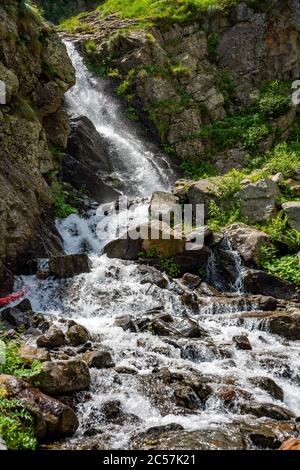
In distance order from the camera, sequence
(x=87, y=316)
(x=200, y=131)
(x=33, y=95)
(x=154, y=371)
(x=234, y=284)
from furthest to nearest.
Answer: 1. (x=200, y=131)
2. (x=33, y=95)
3. (x=234, y=284)
4. (x=87, y=316)
5. (x=154, y=371)

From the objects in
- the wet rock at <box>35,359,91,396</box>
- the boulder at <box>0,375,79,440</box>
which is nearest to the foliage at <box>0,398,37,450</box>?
the boulder at <box>0,375,79,440</box>

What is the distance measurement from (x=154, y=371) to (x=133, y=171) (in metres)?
14.9

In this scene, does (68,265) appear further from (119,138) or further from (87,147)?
(119,138)

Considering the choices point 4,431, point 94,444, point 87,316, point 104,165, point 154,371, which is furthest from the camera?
point 104,165

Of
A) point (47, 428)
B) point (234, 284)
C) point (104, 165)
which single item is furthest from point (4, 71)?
point (47, 428)

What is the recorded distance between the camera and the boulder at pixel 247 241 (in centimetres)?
1534

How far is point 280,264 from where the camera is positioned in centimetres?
1509

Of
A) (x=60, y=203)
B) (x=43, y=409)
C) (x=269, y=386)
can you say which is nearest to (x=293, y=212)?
(x=60, y=203)

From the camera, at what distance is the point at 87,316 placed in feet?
42.1

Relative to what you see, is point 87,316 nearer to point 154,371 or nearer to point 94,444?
point 154,371

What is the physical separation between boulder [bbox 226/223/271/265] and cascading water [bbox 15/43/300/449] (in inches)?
95.1

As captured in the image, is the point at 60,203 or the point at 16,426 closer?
the point at 16,426

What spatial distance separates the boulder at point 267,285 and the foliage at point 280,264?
10.0 inches

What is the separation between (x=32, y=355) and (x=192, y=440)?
10.7 feet
